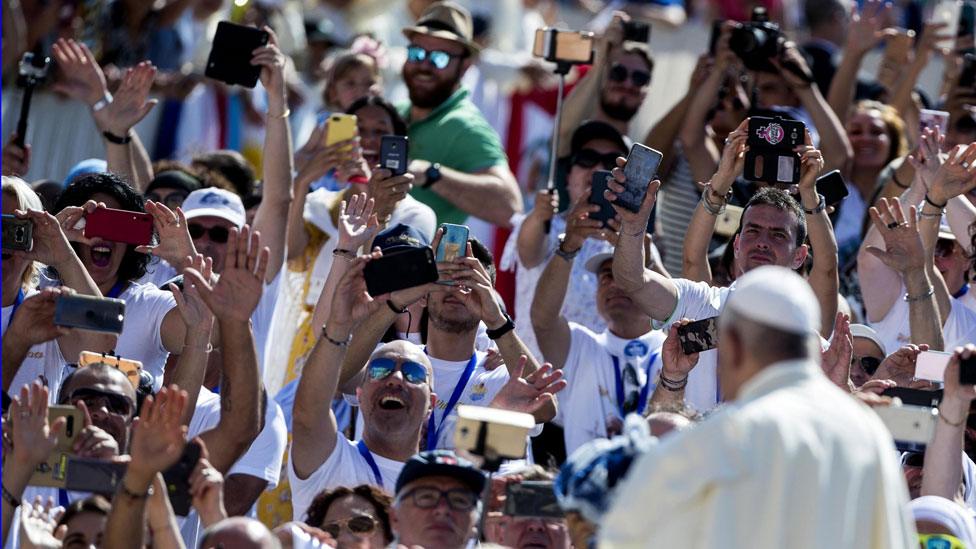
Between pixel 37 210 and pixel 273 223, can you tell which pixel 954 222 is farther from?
pixel 37 210

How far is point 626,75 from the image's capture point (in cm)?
938

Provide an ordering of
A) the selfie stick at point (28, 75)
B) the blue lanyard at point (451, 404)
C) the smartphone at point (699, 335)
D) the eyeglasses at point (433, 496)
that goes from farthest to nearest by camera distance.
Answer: the selfie stick at point (28, 75) → the blue lanyard at point (451, 404) → the smartphone at point (699, 335) → the eyeglasses at point (433, 496)

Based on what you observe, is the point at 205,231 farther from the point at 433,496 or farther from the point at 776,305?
the point at 776,305

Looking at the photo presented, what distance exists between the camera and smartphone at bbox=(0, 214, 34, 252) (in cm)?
635

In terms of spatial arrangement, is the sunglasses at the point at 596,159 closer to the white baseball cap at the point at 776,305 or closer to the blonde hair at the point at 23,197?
the blonde hair at the point at 23,197

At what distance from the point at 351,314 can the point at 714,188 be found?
1784 mm

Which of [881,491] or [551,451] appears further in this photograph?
[551,451]

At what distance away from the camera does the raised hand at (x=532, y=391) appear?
20.7 feet

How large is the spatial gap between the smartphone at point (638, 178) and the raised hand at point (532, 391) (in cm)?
96

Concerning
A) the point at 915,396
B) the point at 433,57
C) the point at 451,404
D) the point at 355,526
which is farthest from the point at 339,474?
the point at 433,57

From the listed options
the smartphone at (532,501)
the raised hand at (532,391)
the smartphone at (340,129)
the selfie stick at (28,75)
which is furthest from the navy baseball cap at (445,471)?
the selfie stick at (28,75)

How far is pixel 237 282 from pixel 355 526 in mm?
900

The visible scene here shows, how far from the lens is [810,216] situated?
7410 millimetres

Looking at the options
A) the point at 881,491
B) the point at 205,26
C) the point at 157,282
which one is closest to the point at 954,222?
the point at 157,282
